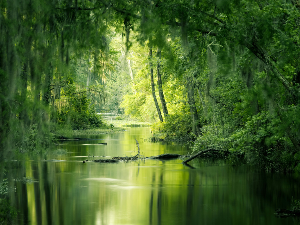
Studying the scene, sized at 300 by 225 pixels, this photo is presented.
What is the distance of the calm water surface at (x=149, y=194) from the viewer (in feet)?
30.6

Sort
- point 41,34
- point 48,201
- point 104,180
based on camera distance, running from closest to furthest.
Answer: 1. point 41,34
2. point 48,201
3. point 104,180

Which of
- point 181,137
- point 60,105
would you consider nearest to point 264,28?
point 60,105

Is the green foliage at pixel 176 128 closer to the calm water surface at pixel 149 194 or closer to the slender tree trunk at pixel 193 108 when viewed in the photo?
the slender tree trunk at pixel 193 108

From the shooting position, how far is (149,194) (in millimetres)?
11703

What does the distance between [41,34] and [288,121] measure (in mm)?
4381

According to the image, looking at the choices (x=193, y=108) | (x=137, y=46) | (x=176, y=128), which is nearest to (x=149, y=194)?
(x=137, y=46)

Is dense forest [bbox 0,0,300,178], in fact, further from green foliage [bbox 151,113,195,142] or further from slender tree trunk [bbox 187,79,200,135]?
green foliage [bbox 151,113,195,142]

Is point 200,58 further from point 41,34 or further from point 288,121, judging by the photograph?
point 41,34

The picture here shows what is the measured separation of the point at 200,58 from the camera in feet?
26.5

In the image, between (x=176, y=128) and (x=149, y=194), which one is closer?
(x=149, y=194)

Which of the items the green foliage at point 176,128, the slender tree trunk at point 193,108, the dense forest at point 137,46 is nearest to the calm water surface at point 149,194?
the dense forest at point 137,46

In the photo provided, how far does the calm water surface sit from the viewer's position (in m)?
9.31

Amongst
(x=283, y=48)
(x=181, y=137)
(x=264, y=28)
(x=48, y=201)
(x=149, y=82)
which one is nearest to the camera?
(x=264, y=28)

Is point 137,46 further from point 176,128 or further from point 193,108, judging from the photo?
point 176,128
